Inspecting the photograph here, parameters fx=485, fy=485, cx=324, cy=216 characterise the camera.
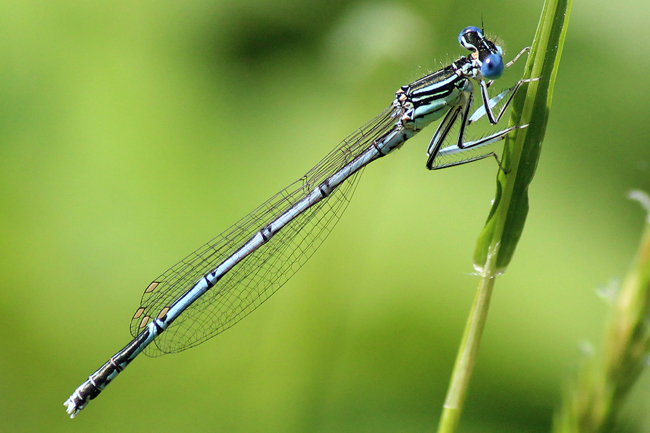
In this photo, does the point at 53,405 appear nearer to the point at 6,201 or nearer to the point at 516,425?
the point at 6,201

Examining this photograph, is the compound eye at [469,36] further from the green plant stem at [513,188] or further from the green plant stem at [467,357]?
the green plant stem at [467,357]

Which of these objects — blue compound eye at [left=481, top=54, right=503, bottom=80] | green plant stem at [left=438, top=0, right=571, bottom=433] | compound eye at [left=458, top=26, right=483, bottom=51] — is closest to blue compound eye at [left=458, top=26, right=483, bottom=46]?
compound eye at [left=458, top=26, right=483, bottom=51]

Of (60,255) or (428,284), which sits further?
(60,255)

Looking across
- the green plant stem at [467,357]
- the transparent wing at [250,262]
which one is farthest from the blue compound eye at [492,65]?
the green plant stem at [467,357]

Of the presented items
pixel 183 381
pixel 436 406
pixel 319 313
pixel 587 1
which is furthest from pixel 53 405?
pixel 587 1

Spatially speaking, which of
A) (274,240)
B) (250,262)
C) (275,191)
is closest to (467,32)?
(275,191)

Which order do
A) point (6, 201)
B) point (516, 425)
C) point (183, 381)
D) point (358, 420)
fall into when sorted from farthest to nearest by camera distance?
point (6, 201) → point (183, 381) → point (358, 420) → point (516, 425)

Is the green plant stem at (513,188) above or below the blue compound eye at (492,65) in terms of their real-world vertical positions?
below
